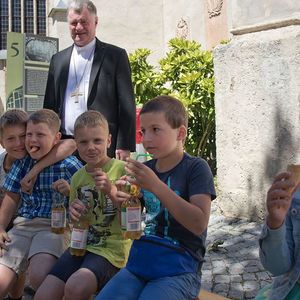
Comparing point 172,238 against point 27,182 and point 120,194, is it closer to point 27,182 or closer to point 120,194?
point 120,194

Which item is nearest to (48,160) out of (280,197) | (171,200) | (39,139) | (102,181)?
(39,139)

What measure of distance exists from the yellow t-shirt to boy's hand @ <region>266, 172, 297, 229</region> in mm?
1049

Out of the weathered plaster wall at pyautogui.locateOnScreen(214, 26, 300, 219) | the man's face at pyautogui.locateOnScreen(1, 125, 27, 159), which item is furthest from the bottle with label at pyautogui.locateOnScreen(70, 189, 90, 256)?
the weathered plaster wall at pyautogui.locateOnScreen(214, 26, 300, 219)

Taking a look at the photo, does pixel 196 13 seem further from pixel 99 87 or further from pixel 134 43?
pixel 99 87

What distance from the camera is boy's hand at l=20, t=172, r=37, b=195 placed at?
2.74 meters

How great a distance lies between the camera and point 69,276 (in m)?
2.37

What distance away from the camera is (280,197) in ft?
4.97

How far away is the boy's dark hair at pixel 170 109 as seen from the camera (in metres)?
2.10

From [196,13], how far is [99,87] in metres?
11.6

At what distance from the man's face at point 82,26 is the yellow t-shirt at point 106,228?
3.92 feet

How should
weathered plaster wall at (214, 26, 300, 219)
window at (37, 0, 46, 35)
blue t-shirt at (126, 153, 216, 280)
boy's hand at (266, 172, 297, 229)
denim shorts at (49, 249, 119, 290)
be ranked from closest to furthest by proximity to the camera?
boy's hand at (266, 172, 297, 229), blue t-shirt at (126, 153, 216, 280), denim shorts at (49, 249, 119, 290), weathered plaster wall at (214, 26, 300, 219), window at (37, 0, 46, 35)

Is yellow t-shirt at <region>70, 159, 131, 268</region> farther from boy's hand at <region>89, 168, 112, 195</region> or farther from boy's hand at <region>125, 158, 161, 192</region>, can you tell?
boy's hand at <region>125, 158, 161, 192</region>

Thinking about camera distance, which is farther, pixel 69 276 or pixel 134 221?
pixel 69 276

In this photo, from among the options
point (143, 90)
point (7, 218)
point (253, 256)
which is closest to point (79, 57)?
point (7, 218)
